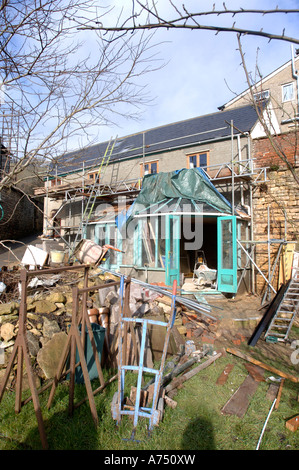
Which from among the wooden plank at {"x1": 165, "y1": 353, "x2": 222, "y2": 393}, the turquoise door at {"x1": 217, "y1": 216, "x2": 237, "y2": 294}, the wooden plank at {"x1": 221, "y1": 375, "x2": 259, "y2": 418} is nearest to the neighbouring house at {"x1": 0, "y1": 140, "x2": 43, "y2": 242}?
the turquoise door at {"x1": 217, "y1": 216, "x2": 237, "y2": 294}

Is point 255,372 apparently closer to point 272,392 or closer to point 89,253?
point 272,392

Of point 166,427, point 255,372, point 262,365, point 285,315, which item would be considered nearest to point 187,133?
point 285,315

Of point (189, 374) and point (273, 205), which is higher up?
point (273, 205)

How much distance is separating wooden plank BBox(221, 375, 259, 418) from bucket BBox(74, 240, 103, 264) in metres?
6.05

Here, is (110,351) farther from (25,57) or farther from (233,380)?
(25,57)

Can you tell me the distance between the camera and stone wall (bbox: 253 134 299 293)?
9461 millimetres

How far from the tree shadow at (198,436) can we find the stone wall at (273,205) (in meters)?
7.06

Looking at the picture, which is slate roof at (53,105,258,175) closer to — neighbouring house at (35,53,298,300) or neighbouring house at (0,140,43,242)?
neighbouring house at (35,53,298,300)

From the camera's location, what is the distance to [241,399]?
365 centimetres

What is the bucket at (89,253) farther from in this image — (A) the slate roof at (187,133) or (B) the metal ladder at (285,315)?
(B) the metal ladder at (285,315)

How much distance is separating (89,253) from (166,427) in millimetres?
6722

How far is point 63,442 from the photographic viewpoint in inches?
109

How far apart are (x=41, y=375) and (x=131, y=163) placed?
11.7 m
